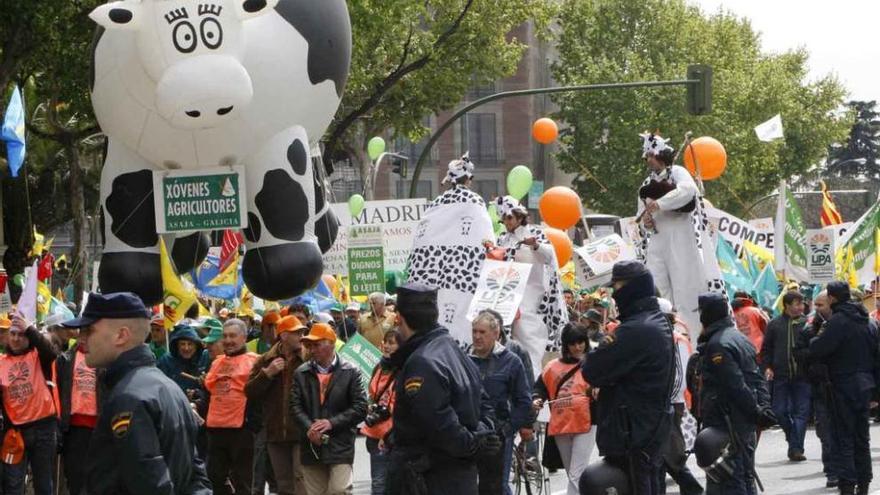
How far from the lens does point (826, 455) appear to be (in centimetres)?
1569

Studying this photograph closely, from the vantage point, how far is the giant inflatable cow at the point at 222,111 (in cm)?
1377

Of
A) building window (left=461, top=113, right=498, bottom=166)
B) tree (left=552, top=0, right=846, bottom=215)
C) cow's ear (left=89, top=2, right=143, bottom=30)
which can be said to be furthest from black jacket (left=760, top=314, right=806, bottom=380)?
building window (left=461, top=113, right=498, bottom=166)

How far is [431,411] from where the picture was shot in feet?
28.4

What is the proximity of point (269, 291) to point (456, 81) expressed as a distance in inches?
911

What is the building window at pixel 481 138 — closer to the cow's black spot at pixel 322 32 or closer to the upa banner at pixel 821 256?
the upa banner at pixel 821 256

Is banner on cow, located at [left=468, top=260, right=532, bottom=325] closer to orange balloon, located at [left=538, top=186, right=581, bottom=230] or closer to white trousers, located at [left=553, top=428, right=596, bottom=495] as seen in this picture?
white trousers, located at [left=553, top=428, right=596, bottom=495]

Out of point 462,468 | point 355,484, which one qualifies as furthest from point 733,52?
point 462,468

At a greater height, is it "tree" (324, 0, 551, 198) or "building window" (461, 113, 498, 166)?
"building window" (461, 113, 498, 166)

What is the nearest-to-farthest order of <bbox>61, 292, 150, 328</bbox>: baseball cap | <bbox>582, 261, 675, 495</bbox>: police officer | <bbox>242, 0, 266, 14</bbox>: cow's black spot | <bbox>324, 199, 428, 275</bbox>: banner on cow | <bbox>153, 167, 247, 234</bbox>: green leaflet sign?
<bbox>61, 292, 150, 328</bbox>: baseball cap → <bbox>582, 261, 675, 495</bbox>: police officer → <bbox>242, 0, 266, 14</bbox>: cow's black spot → <bbox>153, 167, 247, 234</bbox>: green leaflet sign → <bbox>324, 199, 428, 275</bbox>: banner on cow

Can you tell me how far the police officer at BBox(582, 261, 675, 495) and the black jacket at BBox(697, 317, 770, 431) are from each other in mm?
1690

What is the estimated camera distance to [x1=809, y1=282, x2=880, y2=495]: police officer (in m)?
14.6

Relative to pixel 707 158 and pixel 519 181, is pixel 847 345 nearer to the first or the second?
pixel 707 158

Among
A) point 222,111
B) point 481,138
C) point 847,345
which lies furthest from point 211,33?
point 481,138

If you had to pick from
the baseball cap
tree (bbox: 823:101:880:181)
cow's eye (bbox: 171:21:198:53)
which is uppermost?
tree (bbox: 823:101:880:181)
